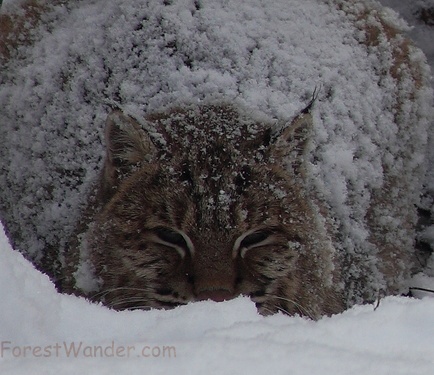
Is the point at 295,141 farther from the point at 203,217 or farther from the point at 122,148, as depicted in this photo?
the point at 122,148

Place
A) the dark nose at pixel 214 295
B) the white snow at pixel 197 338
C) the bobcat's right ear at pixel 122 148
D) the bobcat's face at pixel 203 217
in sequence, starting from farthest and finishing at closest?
the bobcat's right ear at pixel 122 148 < the bobcat's face at pixel 203 217 < the dark nose at pixel 214 295 < the white snow at pixel 197 338

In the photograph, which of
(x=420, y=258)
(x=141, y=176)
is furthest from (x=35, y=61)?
(x=420, y=258)

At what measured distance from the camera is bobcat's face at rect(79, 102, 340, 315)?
3500mm

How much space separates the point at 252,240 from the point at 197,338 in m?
1.29

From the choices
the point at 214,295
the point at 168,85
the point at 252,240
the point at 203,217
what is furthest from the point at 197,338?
the point at 168,85

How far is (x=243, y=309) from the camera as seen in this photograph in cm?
257

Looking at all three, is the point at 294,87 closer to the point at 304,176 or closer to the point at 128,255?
the point at 304,176

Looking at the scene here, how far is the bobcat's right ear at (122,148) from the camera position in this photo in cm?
363

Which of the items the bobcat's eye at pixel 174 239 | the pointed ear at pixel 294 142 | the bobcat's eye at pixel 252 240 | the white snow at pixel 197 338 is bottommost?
the bobcat's eye at pixel 174 239

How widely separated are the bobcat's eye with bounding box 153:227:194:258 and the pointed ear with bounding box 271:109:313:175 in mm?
502

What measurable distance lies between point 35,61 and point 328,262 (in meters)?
1.76

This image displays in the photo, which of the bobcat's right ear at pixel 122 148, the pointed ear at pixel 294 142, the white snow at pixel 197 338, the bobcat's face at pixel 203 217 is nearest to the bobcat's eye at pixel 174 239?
the bobcat's face at pixel 203 217

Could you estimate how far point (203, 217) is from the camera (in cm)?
349

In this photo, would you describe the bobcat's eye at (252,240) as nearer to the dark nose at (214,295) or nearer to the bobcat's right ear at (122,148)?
the dark nose at (214,295)
